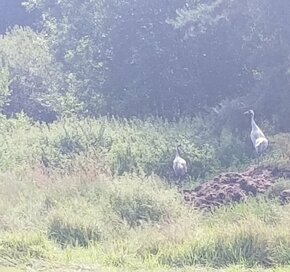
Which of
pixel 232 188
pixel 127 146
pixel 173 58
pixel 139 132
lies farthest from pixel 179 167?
pixel 173 58

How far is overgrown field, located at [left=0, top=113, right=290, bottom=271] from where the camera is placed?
872 cm

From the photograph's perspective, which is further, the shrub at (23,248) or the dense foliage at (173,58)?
the dense foliage at (173,58)

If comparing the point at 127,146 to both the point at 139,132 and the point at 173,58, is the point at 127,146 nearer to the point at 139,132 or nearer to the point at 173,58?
the point at 139,132

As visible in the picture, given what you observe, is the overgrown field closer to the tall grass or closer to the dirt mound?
the tall grass

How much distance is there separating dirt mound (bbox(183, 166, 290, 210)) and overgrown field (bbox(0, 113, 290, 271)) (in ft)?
1.18

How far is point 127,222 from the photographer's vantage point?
10383 mm

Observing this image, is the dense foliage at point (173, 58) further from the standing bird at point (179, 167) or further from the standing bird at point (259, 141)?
the standing bird at point (179, 167)

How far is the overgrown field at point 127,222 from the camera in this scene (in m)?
8.72

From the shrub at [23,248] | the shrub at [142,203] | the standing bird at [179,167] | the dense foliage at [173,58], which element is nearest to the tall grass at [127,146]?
the standing bird at [179,167]

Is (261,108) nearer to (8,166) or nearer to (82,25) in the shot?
(8,166)

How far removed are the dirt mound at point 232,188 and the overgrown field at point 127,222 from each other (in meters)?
0.36

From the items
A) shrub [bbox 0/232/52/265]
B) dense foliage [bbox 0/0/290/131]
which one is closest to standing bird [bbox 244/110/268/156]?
dense foliage [bbox 0/0/290/131]

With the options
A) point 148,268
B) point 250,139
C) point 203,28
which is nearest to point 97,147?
point 250,139

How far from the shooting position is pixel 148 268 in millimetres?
8531
